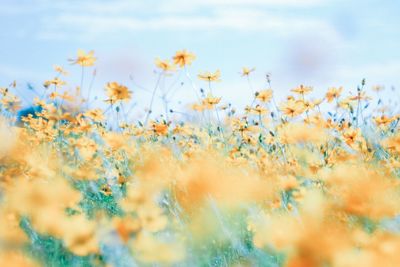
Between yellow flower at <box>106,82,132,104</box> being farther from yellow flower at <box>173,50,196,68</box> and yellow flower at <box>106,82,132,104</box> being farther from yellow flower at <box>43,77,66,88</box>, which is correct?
yellow flower at <box>43,77,66,88</box>

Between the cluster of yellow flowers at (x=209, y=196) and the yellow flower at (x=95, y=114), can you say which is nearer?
the cluster of yellow flowers at (x=209, y=196)

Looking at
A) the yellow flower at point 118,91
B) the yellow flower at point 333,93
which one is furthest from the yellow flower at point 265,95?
the yellow flower at point 118,91

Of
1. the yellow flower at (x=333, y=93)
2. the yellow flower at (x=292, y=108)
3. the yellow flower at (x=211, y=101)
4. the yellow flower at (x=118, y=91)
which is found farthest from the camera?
the yellow flower at (x=333, y=93)

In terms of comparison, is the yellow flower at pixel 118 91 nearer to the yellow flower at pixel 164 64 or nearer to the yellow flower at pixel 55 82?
the yellow flower at pixel 164 64

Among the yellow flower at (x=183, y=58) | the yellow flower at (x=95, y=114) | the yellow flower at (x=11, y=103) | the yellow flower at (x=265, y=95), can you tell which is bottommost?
the yellow flower at (x=11, y=103)

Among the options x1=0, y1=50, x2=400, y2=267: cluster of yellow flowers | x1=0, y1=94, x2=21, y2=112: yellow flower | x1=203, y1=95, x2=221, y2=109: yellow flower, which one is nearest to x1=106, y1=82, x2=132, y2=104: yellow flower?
x1=0, y1=50, x2=400, y2=267: cluster of yellow flowers

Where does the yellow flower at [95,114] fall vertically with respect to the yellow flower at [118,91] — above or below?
below

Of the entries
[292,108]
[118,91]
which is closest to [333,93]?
[292,108]

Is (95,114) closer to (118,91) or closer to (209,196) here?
(118,91)

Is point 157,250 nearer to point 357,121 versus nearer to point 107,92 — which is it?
point 107,92
